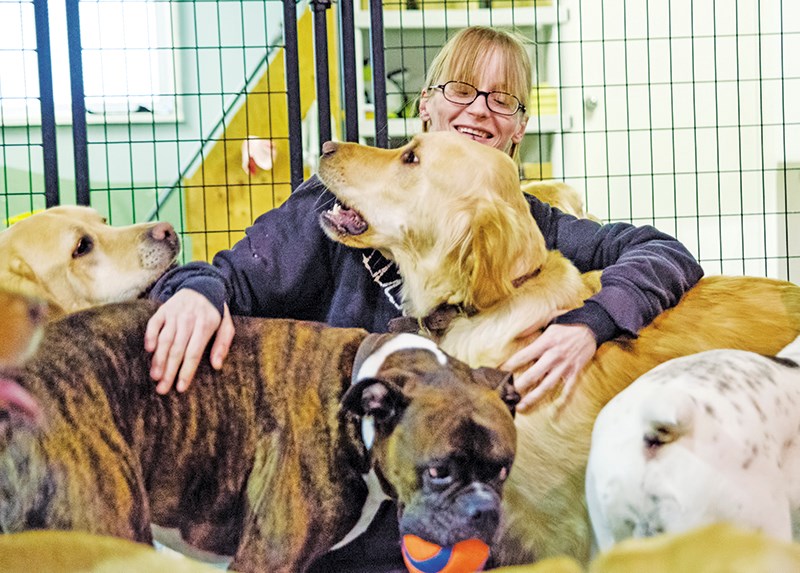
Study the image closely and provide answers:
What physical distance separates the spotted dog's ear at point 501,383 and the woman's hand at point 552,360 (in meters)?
0.05

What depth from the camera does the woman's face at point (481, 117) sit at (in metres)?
1.31

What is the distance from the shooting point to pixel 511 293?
1.03 meters

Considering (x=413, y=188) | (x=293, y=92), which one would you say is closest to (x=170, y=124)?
(x=293, y=92)

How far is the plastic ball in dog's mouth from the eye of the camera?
81 cm

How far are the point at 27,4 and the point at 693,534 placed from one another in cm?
132

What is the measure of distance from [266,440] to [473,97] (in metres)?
0.67

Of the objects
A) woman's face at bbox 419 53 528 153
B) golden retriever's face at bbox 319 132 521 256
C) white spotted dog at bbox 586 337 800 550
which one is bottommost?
white spotted dog at bbox 586 337 800 550

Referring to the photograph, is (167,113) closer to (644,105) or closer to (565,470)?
(565,470)

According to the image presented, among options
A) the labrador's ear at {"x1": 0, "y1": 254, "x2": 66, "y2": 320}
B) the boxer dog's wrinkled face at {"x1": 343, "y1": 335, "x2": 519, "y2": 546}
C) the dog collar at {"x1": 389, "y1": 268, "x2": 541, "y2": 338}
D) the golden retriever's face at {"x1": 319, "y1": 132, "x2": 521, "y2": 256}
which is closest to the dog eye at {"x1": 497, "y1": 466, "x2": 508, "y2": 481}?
the boxer dog's wrinkled face at {"x1": 343, "y1": 335, "x2": 519, "y2": 546}

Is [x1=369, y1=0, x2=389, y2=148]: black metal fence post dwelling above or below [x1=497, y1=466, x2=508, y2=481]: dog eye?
above

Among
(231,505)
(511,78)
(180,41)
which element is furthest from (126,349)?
(180,41)

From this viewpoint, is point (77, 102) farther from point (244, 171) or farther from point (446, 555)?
point (446, 555)

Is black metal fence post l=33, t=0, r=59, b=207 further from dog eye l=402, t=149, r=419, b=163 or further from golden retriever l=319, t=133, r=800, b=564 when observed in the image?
dog eye l=402, t=149, r=419, b=163

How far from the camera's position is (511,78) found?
1324 mm
